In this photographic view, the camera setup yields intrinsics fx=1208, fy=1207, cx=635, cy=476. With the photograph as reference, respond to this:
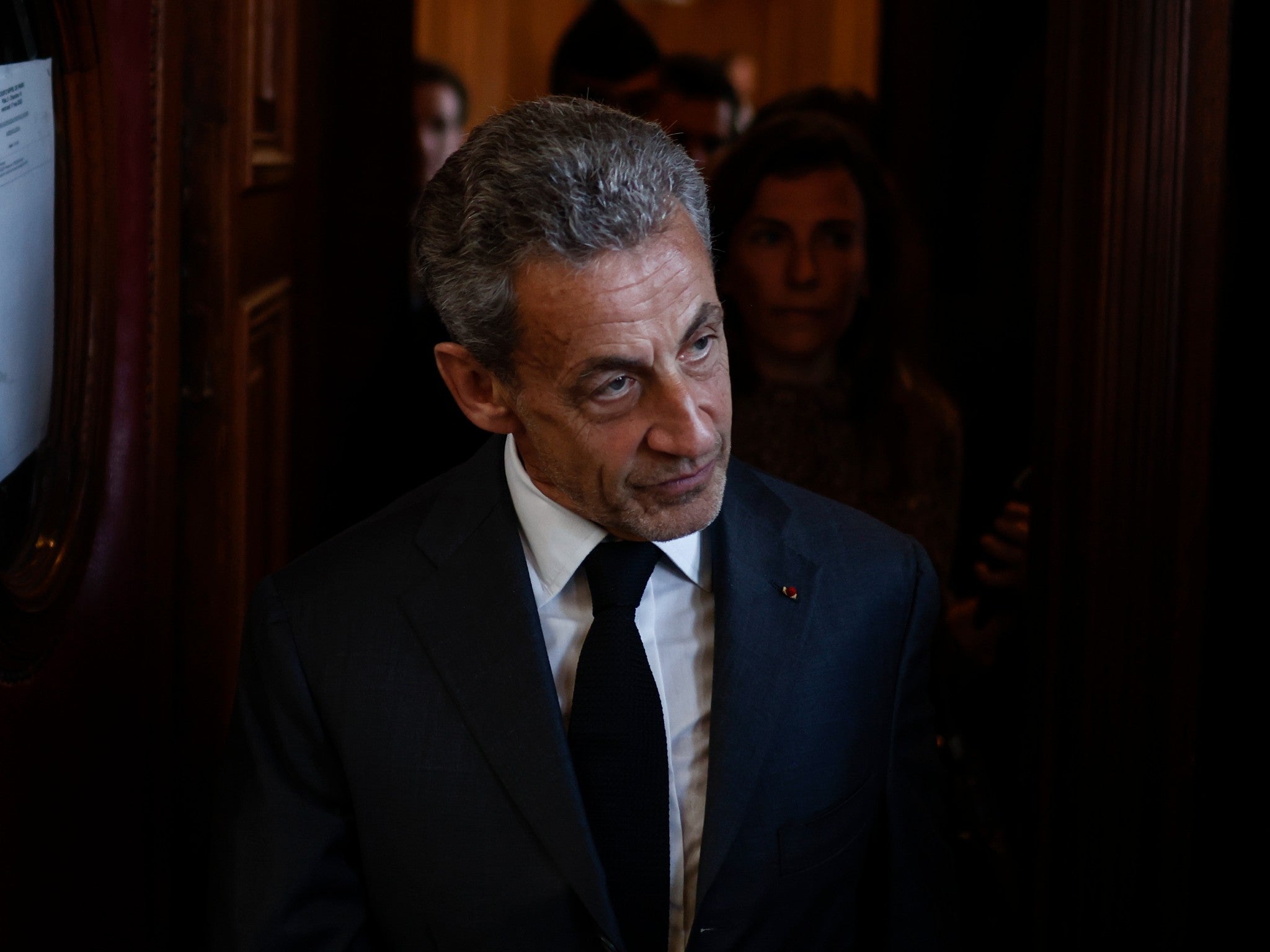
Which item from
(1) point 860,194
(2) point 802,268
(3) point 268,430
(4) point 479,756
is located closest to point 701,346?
(4) point 479,756

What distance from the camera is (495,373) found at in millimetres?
1275

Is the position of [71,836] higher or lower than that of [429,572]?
lower

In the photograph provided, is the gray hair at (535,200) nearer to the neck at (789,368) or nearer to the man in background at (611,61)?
the neck at (789,368)

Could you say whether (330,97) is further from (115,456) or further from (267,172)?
(115,456)

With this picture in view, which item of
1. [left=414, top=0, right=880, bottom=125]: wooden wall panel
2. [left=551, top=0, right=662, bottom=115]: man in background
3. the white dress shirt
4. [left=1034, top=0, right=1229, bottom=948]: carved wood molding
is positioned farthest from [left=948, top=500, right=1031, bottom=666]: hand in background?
[left=414, top=0, right=880, bottom=125]: wooden wall panel

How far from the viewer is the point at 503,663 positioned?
1.24 meters

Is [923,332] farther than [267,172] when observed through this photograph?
Yes

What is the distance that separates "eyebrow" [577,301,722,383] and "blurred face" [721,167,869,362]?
2.87ft

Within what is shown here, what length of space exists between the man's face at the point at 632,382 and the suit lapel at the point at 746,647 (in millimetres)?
103

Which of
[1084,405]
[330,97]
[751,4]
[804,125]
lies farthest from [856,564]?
[751,4]

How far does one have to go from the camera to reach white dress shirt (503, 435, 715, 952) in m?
1.28

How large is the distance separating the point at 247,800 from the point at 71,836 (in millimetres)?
178

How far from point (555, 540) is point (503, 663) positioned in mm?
149

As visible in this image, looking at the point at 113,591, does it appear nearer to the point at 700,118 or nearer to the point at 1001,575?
the point at 1001,575
